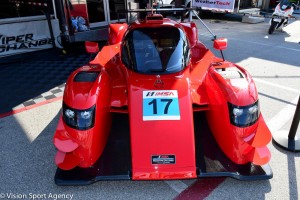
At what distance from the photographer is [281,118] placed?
381 centimetres

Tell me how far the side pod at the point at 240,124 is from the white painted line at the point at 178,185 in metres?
0.54

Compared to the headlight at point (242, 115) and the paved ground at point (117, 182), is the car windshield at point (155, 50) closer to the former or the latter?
the headlight at point (242, 115)

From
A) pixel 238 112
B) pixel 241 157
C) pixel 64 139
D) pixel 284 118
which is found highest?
pixel 238 112

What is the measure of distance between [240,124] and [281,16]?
27.9 ft

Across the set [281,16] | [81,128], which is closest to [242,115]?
[81,128]

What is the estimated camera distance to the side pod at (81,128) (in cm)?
247

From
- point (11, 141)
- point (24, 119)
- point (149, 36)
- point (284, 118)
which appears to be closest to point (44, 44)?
point (24, 119)

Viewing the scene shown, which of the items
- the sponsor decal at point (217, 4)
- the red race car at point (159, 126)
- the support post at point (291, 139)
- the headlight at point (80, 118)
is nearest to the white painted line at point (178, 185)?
the red race car at point (159, 126)

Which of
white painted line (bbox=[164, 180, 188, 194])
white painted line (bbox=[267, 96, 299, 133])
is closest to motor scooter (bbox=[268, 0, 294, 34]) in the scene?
white painted line (bbox=[267, 96, 299, 133])

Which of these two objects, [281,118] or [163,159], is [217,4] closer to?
[281,118]

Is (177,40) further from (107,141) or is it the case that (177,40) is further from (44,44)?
(44,44)

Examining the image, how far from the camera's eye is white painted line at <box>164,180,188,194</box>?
252cm

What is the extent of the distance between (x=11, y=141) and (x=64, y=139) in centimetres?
130

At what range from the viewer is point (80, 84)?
9.12 ft
